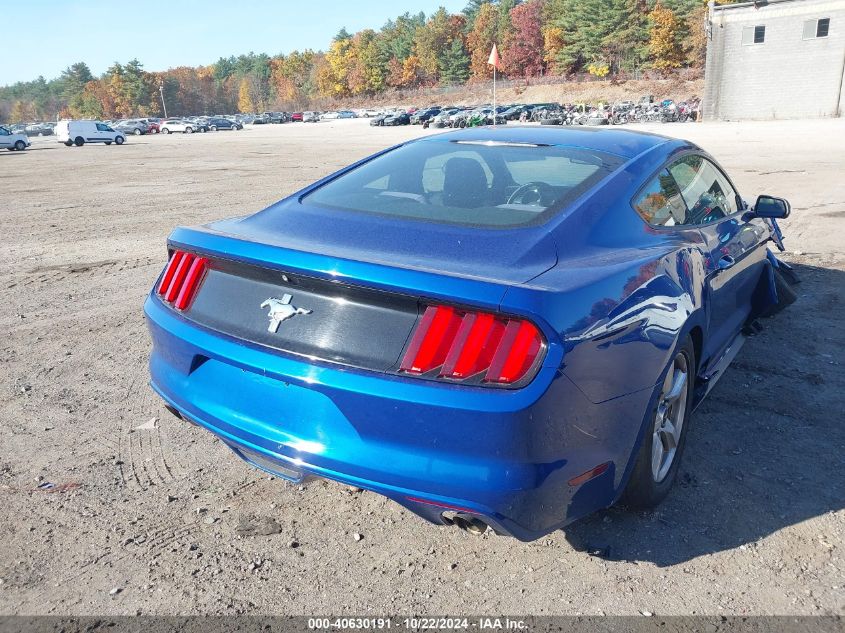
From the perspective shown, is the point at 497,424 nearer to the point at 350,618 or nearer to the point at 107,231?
the point at 350,618

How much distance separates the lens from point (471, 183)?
3203mm

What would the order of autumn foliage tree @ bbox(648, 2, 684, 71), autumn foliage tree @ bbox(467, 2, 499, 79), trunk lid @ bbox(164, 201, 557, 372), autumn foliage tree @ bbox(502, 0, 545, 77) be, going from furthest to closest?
autumn foliage tree @ bbox(467, 2, 499, 79)
autumn foliage tree @ bbox(502, 0, 545, 77)
autumn foliage tree @ bbox(648, 2, 684, 71)
trunk lid @ bbox(164, 201, 557, 372)

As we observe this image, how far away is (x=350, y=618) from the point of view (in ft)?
7.60

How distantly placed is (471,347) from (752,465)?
6.34 ft

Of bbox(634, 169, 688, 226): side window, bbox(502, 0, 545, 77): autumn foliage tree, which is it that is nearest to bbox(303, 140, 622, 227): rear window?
bbox(634, 169, 688, 226): side window

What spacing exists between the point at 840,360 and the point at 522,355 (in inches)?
135

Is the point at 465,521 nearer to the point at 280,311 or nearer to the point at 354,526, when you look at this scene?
the point at 354,526

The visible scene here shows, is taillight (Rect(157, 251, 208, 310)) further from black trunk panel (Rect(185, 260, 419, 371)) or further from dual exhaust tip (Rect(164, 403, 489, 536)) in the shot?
dual exhaust tip (Rect(164, 403, 489, 536))

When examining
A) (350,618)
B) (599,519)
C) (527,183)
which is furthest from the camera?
(527,183)

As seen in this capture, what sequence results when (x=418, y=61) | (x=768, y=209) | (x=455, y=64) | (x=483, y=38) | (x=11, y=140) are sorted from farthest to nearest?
(x=418, y=61) < (x=455, y=64) < (x=483, y=38) < (x=11, y=140) < (x=768, y=209)

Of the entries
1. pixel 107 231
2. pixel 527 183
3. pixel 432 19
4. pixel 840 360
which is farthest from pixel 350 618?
pixel 432 19

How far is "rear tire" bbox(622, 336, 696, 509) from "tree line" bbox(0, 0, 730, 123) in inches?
3801

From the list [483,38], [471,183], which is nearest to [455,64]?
[483,38]

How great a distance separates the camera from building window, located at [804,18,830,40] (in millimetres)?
44375
